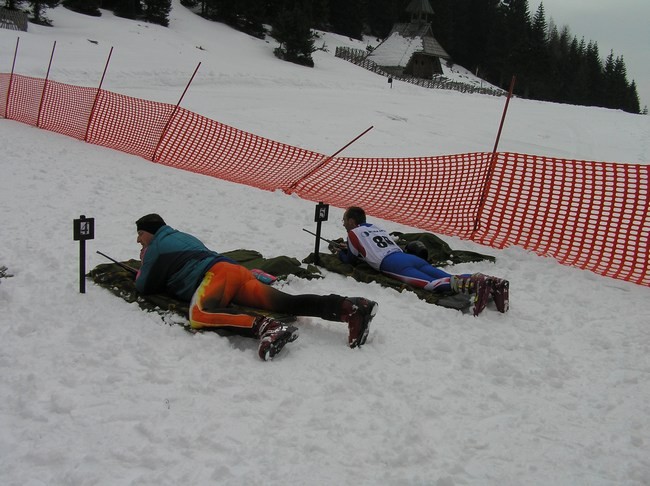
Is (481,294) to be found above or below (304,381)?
above

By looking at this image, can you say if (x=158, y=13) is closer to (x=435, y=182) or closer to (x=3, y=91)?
(x=3, y=91)

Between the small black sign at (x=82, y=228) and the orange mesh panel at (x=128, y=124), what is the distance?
6327 mm

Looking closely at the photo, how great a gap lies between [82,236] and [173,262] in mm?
820

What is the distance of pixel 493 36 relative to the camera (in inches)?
2963

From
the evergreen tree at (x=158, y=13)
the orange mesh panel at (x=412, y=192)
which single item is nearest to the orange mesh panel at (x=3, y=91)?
the orange mesh panel at (x=412, y=192)

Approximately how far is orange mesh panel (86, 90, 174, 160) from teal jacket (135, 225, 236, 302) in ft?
22.0

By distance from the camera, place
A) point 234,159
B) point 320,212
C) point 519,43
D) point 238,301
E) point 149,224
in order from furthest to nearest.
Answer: point 519,43 → point 234,159 → point 320,212 → point 149,224 → point 238,301

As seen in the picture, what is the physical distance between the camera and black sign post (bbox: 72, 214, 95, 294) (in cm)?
447

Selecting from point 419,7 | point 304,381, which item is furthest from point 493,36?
point 304,381

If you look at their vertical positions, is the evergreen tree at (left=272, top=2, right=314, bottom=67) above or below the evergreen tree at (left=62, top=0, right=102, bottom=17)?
above

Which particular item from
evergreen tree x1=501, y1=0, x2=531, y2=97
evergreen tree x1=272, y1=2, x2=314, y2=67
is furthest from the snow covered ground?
evergreen tree x1=501, y1=0, x2=531, y2=97

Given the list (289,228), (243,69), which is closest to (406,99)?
(243,69)

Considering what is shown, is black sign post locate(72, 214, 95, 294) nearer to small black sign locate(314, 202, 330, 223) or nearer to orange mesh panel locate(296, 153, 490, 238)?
small black sign locate(314, 202, 330, 223)

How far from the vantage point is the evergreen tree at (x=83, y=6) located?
130 feet
